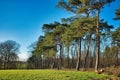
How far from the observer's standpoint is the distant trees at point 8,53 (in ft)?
235

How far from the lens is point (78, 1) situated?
1345 inches

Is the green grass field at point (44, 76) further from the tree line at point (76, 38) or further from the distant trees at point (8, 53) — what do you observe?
the distant trees at point (8, 53)

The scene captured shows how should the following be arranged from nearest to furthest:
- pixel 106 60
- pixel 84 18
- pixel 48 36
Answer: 1. pixel 84 18
2. pixel 48 36
3. pixel 106 60

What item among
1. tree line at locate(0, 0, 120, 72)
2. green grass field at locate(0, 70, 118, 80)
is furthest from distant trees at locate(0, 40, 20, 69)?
green grass field at locate(0, 70, 118, 80)

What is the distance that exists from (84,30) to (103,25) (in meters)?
6.93

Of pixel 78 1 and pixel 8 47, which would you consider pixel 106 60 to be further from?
pixel 78 1

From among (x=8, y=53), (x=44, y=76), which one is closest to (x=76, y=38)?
(x=44, y=76)

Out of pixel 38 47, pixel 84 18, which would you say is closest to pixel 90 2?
pixel 84 18

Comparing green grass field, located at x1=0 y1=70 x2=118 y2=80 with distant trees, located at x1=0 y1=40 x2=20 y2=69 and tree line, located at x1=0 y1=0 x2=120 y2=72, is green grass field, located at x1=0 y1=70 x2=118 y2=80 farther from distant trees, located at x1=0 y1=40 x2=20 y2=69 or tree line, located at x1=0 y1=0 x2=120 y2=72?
distant trees, located at x1=0 y1=40 x2=20 y2=69

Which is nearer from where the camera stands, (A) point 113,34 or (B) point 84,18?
(B) point 84,18

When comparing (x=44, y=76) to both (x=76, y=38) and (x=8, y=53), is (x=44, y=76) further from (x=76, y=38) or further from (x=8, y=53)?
(x=8, y=53)

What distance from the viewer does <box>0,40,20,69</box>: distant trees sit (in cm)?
7150

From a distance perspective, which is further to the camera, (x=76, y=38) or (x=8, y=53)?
(x=8, y=53)

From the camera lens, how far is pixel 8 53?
7281 centimetres
